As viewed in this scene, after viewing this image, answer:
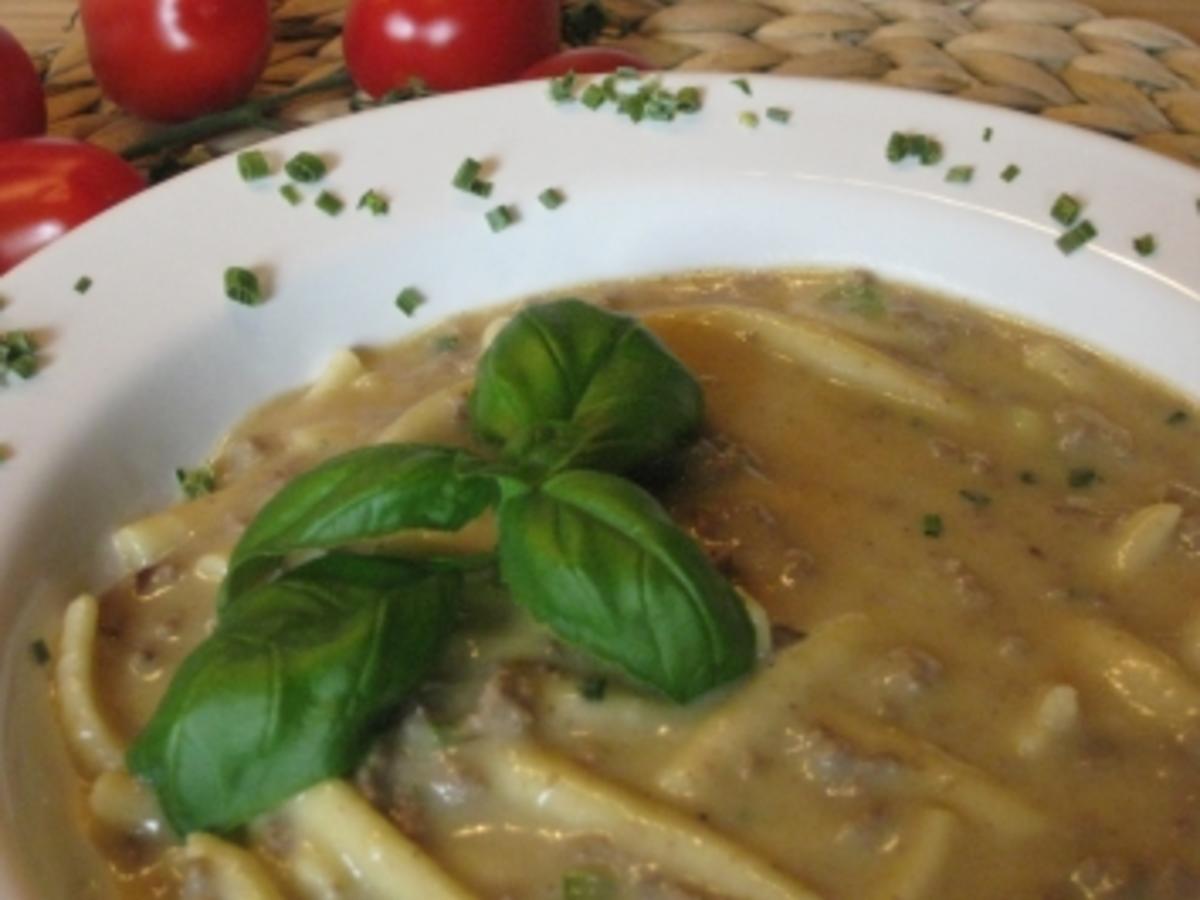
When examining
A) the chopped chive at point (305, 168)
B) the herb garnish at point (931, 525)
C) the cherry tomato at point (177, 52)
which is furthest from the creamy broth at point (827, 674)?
the cherry tomato at point (177, 52)

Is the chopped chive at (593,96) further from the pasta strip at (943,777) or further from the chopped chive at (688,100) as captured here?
the pasta strip at (943,777)

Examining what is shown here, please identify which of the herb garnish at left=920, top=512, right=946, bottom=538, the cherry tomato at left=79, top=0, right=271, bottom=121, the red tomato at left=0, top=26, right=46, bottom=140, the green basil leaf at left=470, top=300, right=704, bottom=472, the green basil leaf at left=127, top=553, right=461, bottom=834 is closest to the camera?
the green basil leaf at left=127, top=553, right=461, bottom=834

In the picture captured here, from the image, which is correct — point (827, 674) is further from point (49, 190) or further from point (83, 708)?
point (49, 190)

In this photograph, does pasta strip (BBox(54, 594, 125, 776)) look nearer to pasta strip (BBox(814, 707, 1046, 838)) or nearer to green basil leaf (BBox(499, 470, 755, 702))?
green basil leaf (BBox(499, 470, 755, 702))

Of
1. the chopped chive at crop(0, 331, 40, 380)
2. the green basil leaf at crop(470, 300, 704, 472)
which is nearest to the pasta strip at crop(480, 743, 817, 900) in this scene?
the green basil leaf at crop(470, 300, 704, 472)

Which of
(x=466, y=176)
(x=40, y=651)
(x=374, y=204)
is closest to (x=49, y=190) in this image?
(x=374, y=204)

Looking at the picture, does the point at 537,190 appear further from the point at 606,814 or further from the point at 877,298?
the point at 606,814
